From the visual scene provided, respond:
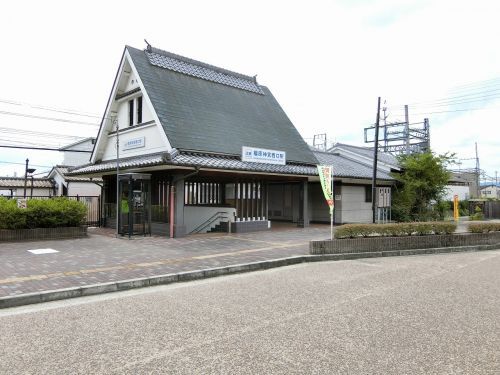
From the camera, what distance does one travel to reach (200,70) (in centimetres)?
1998

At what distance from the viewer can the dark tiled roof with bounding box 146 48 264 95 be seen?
18.3 meters

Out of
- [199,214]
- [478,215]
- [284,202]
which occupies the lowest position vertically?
[478,215]

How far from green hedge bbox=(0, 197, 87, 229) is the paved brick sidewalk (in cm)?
94

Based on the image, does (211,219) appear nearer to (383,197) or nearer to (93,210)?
(93,210)

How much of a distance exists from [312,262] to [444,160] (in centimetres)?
1452

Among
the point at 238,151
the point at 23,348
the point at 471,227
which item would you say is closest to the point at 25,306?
the point at 23,348

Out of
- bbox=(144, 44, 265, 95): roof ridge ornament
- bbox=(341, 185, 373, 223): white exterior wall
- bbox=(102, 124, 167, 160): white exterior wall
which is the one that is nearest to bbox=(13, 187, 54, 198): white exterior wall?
bbox=(102, 124, 167, 160): white exterior wall

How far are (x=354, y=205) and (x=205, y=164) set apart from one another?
Result: 12108 millimetres

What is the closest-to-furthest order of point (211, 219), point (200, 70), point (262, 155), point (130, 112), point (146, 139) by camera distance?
point (146, 139) < point (262, 155) < point (211, 219) < point (130, 112) < point (200, 70)

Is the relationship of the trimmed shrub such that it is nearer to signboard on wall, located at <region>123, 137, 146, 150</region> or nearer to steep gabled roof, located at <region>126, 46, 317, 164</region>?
steep gabled roof, located at <region>126, 46, 317, 164</region>

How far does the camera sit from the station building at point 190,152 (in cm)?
1477

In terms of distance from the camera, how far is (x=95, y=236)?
1478 cm

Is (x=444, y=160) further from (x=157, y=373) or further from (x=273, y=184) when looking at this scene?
(x=157, y=373)

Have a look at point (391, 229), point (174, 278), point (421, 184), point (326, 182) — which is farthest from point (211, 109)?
point (421, 184)
